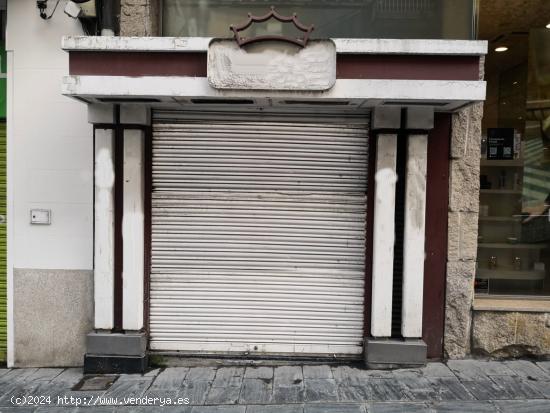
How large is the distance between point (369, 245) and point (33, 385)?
13.9ft

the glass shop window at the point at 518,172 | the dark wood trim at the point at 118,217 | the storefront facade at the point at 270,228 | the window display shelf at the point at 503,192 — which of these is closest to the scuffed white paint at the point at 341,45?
the storefront facade at the point at 270,228

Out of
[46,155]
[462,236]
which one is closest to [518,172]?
[462,236]

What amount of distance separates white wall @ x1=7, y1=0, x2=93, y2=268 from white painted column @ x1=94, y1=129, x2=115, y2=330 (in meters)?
0.26

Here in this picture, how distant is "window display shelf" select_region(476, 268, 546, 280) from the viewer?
235 inches

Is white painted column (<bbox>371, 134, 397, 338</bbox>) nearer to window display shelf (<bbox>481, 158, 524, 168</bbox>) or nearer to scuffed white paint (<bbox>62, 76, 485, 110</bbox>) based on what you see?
scuffed white paint (<bbox>62, 76, 485, 110</bbox>)

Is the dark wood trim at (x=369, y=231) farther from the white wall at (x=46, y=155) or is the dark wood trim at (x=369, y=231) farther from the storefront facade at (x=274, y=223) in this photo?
the white wall at (x=46, y=155)

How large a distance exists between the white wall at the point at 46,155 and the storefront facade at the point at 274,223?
0.18 feet

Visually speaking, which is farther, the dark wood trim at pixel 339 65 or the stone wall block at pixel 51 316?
the stone wall block at pixel 51 316

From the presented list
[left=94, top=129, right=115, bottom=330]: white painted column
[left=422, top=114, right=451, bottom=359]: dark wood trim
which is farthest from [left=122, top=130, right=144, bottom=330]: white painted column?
[left=422, top=114, right=451, bottom=359]: dark wood trim

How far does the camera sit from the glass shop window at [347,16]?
5645 mm

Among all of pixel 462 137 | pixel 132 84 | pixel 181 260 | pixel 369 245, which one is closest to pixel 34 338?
pixel 181 260

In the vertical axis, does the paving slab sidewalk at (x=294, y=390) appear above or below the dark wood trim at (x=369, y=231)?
below

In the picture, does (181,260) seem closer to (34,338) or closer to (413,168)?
(34,338)

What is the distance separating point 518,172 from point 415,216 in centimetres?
177
